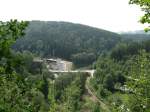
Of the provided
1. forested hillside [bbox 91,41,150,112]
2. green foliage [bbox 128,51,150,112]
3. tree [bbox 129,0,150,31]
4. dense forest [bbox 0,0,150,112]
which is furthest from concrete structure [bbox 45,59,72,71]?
tree [bbox 129,0,150,31]

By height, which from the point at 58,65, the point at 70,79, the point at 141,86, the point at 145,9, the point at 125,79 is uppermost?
the point at 145,9

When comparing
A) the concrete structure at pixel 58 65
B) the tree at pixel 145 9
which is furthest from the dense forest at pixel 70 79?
the concrete structure at pixel 58 65

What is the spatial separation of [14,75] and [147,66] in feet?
41.3

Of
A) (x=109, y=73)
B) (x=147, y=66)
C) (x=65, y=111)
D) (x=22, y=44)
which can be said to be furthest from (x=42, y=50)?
(x=147, y=66)

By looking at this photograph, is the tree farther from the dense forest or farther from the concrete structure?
the concrete structure

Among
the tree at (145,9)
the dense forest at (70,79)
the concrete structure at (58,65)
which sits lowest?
the concrete structure at (58,65)

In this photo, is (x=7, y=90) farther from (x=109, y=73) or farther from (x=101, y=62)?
(x=101, y=62)

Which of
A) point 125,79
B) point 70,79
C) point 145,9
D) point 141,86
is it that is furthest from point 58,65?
point 145,9

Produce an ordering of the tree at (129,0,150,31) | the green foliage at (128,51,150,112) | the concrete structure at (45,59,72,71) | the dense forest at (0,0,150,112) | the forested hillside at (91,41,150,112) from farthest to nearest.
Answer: the concrete structure at (45,59,72,71), the forested hillside at (91,41,150,112), the green foliage at (128,51,150,112), the tree at (129,0,150,31), the dense forest at (0,0,150,112)

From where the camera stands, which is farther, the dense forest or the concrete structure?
the concrete structure

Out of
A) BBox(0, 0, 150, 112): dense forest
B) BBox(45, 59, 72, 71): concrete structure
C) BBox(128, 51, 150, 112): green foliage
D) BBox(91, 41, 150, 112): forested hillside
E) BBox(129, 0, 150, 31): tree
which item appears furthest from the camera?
BBox(45, 59, 72, 71): concrete structure

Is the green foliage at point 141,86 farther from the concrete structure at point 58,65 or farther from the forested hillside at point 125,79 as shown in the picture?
the concrete structure at point 58,65

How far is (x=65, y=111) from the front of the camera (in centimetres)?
3012

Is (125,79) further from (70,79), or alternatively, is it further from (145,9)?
(70,79)
